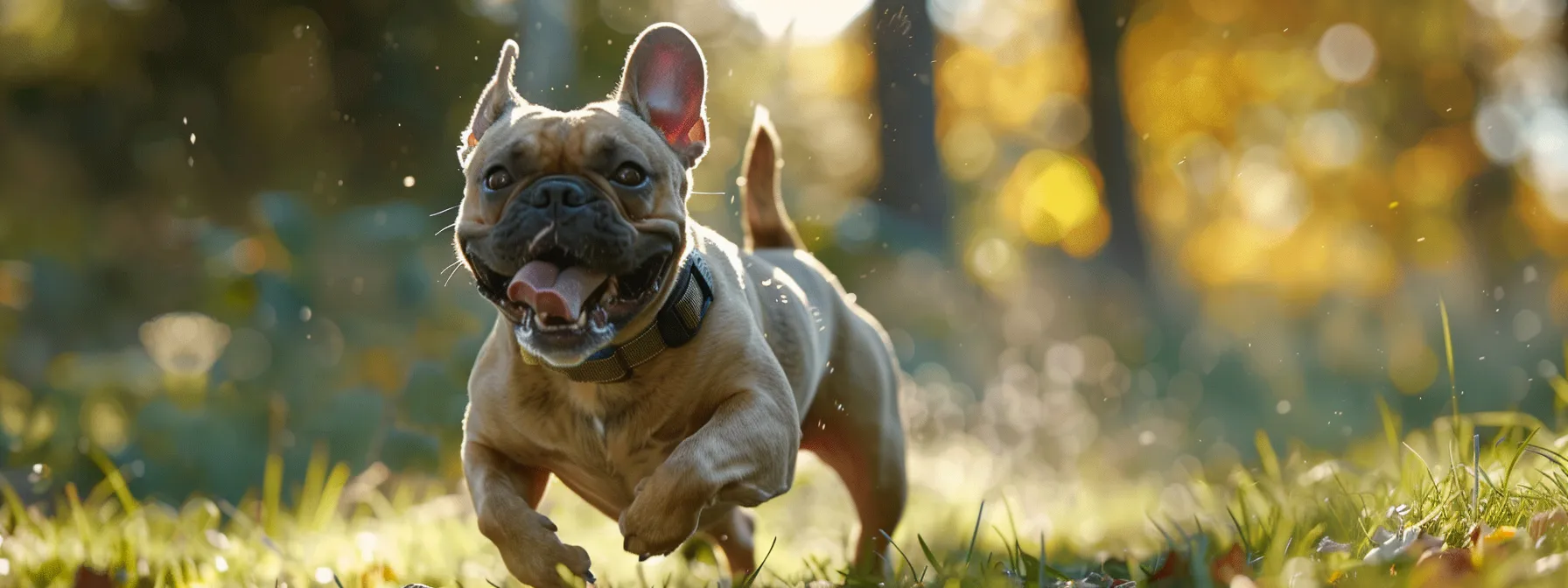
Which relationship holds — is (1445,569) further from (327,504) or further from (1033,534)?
(327,504)

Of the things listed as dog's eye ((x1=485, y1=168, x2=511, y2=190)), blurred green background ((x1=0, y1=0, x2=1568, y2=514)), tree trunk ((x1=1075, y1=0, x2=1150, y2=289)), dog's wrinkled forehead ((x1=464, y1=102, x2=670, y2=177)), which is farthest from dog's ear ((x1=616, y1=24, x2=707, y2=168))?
tree trunk ((x1=1075, y1=0, x2=1150, y2=289))

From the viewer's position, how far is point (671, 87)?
11.7 feet

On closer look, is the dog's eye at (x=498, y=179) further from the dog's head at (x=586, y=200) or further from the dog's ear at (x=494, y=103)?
the dog's ear at (x=494, y=103)

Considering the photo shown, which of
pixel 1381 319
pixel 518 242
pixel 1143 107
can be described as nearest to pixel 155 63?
pixel 518 242

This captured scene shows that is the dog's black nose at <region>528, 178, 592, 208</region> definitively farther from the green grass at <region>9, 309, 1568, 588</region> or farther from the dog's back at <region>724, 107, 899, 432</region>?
the green grass at <region>9, 309, 1568, 588</region>

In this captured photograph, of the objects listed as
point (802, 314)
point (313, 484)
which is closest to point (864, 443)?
point (802, 314)

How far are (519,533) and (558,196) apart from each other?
2.50ft

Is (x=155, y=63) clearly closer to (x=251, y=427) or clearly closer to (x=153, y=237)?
(x=153, y=237)

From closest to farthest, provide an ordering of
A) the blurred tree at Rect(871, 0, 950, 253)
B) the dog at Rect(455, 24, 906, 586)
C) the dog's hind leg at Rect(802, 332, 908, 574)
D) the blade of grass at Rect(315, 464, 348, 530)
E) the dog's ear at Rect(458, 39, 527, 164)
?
the dog at Rect(455, 24, 906, 586), the dog's ear at Rect(458, 39, 527, 164), the dog's hind leg at Rect(802, 332, 908, 574), the blade of grass at Rect(315, 464, 348, 530), the blurred tree at Rect(871, 0, 950, 253)

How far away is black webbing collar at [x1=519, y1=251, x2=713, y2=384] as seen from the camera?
3150mm

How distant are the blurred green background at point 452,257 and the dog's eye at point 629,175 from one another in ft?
8.91

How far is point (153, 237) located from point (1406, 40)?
16.8 meters

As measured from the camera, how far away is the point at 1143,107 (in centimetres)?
2217

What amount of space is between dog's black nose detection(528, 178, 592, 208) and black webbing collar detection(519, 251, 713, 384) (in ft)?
1.10
